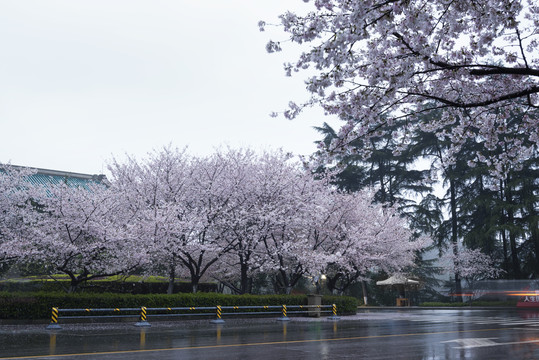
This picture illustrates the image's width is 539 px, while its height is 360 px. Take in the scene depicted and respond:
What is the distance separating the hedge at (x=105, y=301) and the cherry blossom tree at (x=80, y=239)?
5.02 ft

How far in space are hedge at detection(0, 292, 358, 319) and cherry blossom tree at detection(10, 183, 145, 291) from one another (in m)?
1.53

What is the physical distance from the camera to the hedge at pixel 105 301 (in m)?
19.0

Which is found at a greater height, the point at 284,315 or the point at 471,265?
the point at 471,265

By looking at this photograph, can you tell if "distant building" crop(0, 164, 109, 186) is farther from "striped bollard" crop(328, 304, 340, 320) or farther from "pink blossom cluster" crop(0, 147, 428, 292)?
"striped bollard" crop(328, 304, 340, 320)

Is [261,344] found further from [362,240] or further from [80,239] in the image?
[362,240]

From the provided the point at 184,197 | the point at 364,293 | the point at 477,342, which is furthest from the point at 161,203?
the point at 364,293

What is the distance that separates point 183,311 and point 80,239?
19.4 ft

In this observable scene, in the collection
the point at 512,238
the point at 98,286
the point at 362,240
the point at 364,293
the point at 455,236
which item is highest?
the point at 455,236

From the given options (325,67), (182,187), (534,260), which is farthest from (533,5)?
(534,260)

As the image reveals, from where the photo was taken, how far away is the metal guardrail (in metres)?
19.5

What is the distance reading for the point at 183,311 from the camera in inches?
Result: 904

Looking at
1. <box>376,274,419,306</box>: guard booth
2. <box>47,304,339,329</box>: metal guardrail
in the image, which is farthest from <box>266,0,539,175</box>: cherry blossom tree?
<box>376,274,419,306</box>: guard booth

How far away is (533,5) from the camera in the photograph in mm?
10805

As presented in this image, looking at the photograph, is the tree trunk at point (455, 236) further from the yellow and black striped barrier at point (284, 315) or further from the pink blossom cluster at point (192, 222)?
the yellow and black striped barrier at point (284, 315)
